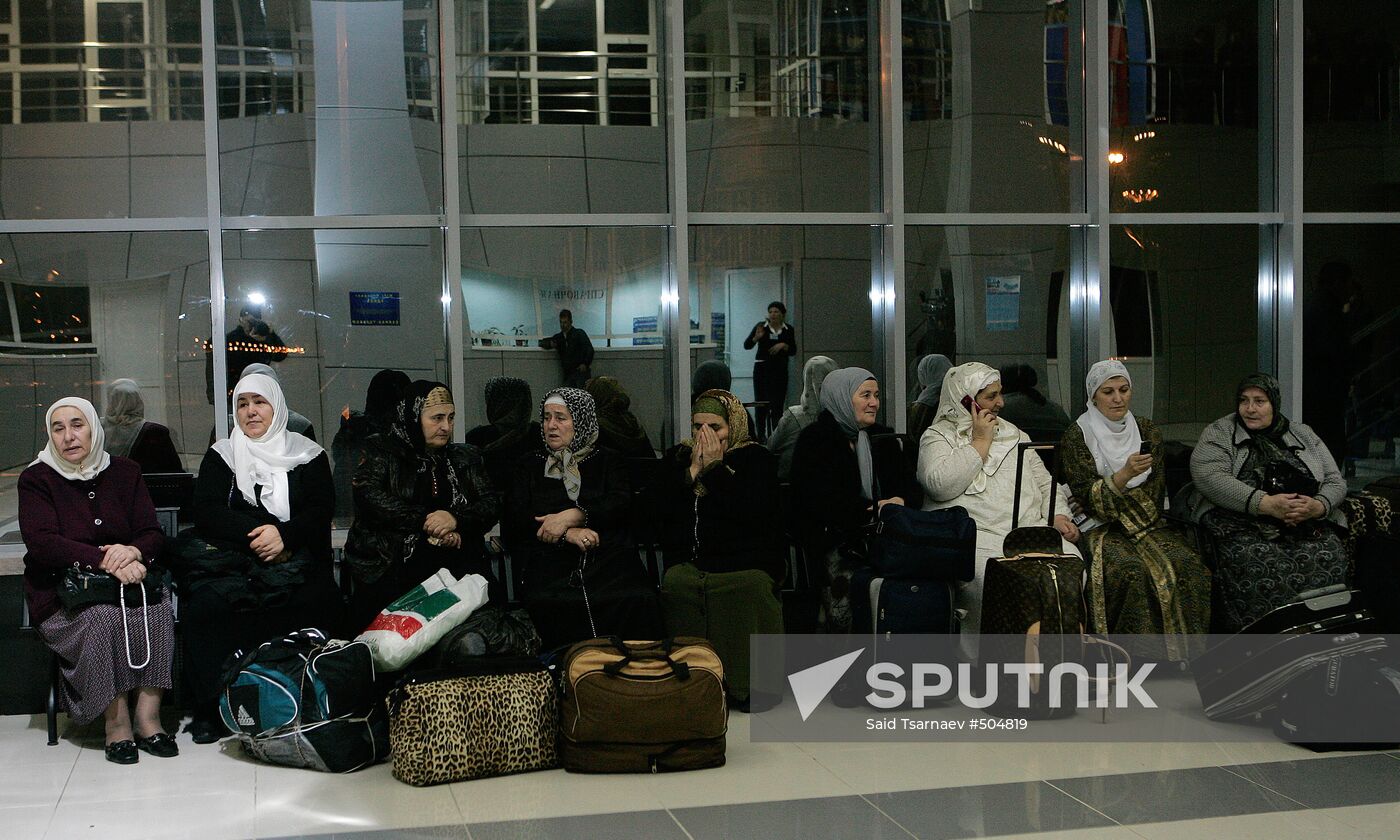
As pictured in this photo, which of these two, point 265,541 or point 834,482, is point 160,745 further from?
point 834,482

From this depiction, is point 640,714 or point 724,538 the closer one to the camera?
point 640,714

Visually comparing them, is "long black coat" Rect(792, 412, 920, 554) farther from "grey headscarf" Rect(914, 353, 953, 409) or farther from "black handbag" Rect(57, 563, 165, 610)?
"black handbag" Rect(57, 563, 165, 610)

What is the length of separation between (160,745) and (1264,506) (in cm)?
443

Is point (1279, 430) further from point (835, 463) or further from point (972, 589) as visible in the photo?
point (835, 463)

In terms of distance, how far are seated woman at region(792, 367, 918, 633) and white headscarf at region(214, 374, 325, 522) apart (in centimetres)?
207

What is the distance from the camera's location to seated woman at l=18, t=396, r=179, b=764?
4.64 metres

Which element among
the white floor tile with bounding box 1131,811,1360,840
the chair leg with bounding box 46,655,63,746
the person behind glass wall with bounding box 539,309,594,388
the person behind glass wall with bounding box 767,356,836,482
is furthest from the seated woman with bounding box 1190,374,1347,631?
the chair leg with bounding box 46,655,63,746

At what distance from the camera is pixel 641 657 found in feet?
14.5

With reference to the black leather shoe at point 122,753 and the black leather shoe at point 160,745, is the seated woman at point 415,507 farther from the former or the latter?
the black leather shoe at point 122,753

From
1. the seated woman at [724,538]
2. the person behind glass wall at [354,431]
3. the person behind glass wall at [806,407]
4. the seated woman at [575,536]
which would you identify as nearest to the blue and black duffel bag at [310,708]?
the seated woman at [575,536]

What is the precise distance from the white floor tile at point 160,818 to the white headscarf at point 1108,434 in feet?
12.1

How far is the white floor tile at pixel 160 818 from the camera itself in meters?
3.83

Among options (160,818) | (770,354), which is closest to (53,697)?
(160,818)

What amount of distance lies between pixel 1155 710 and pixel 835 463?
1.61 m
